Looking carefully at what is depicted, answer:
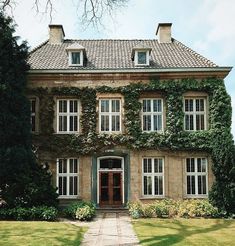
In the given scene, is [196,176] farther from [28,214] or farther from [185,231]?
[28,214]

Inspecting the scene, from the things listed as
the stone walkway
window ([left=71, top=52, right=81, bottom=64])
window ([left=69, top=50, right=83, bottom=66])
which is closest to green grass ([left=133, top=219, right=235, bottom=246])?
the stone walkway

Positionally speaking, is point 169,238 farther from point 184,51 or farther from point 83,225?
point 184,51

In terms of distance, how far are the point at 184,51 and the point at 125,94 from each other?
19.7ft

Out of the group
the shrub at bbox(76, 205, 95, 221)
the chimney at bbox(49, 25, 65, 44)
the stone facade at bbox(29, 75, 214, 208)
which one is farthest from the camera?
the chimney at bbox(49, 25, 65, 44)

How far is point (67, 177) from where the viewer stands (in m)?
25.6

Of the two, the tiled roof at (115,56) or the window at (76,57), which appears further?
the window at (76,57)

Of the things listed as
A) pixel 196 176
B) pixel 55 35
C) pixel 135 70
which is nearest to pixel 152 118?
pixel 135 70

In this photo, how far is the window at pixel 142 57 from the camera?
87.2 feet

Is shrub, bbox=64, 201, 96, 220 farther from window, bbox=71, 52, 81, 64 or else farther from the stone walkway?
window, bbox=71, 52, 81, 64

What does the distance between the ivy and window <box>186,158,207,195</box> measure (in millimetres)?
837

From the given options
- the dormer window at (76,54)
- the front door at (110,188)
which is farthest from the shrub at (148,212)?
the dormer window at (76,54)

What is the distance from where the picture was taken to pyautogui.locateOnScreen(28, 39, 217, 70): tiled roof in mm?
26672

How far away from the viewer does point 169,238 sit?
51.6 ft

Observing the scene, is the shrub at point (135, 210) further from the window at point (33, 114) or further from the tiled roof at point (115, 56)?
the tiled roof at point (115, 56)
